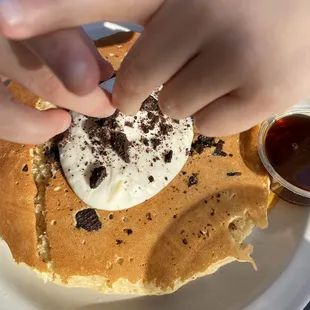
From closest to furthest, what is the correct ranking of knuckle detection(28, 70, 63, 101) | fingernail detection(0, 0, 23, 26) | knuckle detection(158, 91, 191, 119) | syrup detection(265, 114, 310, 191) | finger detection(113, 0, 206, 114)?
1. fingernail detection(0, 0, 23, 26)
2. finger detection(113, 0, 206, 114)
3. knuckle detection(158, 91, 191, 119)
4. knuckle detection(28, 70, 63, 101)
5. syrup detection(265, 114, 310, 191)

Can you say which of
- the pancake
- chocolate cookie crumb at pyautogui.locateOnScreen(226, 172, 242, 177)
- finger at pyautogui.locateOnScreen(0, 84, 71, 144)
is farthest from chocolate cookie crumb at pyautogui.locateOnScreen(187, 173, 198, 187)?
finger at pyautogui.locateOnScreen(0, 84, 71, 144)

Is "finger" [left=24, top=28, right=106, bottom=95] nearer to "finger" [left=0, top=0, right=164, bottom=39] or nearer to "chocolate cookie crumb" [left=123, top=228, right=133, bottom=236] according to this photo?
Result: "finger" [left=0, top=0, right=164, bottom=39]

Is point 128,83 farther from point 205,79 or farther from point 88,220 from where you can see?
point 88,220

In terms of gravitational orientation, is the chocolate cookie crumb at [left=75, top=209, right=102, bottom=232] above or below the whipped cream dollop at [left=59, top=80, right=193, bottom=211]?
below

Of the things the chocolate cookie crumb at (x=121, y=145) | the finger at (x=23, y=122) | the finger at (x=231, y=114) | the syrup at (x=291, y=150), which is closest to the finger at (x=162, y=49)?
the finger at (x=231, y=114)

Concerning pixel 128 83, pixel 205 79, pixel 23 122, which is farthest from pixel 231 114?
pixel 23 122

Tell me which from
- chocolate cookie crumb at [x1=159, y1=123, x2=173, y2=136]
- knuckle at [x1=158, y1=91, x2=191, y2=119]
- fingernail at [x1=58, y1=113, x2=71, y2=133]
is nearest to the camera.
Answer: knuckle at [x1=158, y1=91, x2=191, y2=119]

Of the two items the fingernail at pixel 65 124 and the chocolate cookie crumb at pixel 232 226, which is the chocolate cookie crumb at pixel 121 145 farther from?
the chocolate cookie crumb at pixel 232 226
